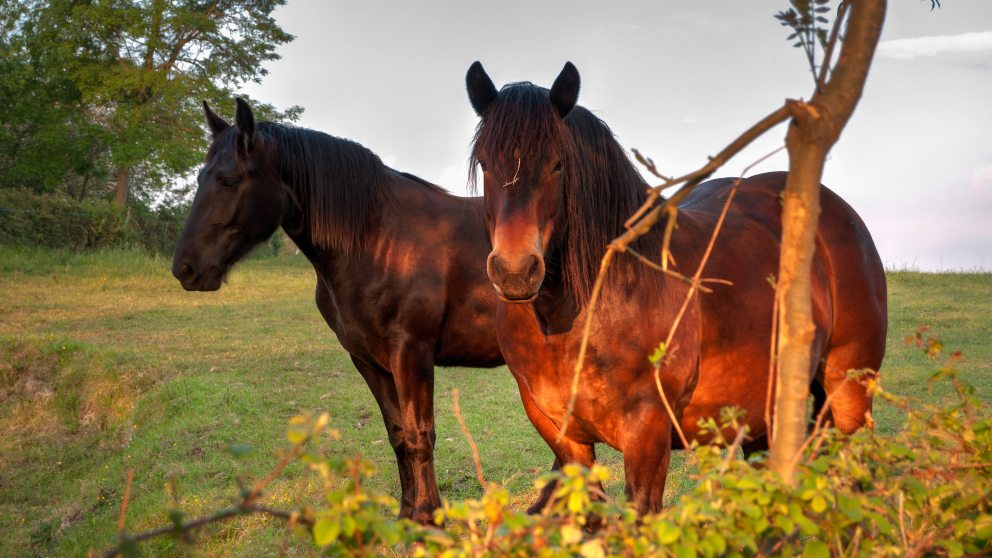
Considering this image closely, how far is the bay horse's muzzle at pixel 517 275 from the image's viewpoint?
2.36 metres

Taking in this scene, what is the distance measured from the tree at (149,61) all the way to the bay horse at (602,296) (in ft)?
78.9

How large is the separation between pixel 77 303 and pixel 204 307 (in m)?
2.18

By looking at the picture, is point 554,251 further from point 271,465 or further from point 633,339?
point 271,465

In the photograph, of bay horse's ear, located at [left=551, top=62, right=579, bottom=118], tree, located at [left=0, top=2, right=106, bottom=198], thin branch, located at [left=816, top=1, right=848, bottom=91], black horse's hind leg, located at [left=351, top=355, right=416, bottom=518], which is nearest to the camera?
thin branch, located at [left=816, top=1, right=848, bottom=91]

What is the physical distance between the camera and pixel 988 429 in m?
2.00

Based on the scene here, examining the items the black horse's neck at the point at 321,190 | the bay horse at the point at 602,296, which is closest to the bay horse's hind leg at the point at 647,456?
the bay horse at the point at 602,296

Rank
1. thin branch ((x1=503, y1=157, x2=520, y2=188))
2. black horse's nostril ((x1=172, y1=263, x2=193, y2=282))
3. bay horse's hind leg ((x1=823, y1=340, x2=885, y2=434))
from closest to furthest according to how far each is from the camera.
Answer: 1. thin branch ((x1=503, y1=157, x2=520, y2=188))
2. bay horse's hind leg ((x1=823, y1=340, x2=885, y2=434))
3. black horse's nostril ((x1=172, y1=263, x2=193, y2=282))

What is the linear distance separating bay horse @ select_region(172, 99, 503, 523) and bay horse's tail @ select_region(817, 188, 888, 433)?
6.10 feet

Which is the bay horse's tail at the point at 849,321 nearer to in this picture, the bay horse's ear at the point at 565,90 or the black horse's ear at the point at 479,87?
the bay horse's ear at the point at 565,90

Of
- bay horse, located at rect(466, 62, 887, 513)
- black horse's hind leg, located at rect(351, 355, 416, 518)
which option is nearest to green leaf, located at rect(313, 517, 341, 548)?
bay horse, located at rect(466, 62, 887, 513)

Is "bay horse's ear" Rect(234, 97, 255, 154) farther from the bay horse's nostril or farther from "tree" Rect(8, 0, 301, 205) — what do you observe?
"tree" Rect(8, 0, 301, 205)

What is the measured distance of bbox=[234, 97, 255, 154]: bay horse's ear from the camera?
14.0 feet

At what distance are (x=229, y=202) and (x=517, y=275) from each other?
253cm

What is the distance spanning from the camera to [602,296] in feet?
8.96
